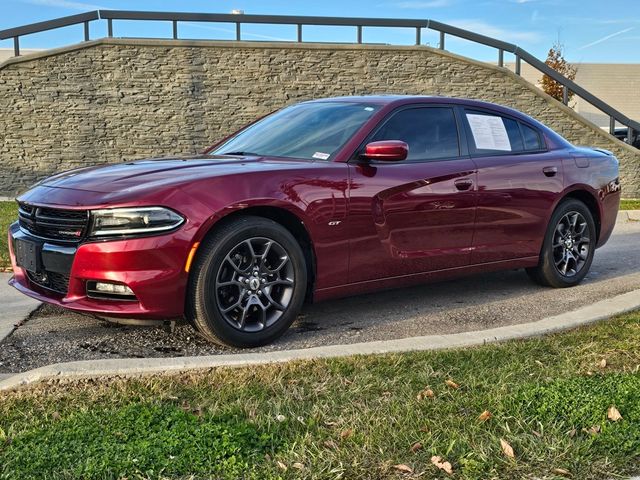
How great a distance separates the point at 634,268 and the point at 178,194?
5257mm

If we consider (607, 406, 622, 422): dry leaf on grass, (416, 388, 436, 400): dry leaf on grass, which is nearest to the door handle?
(416, 388, 436, 400): dry leaf on grass

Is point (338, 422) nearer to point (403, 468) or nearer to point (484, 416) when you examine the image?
point (403, 468)

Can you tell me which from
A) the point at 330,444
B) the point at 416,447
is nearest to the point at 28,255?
the point at 330,444

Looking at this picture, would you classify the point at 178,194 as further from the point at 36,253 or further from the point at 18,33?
the point at 18,33

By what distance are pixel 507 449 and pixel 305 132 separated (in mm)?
2886

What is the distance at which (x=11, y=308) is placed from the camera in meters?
5.14

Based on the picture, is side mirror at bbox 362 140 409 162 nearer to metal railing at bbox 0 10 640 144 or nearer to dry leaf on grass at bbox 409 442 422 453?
dry leaf on grass at bbox 409 442 422 453

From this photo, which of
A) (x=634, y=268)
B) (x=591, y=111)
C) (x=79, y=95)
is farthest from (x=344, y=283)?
(x=591, y=111)

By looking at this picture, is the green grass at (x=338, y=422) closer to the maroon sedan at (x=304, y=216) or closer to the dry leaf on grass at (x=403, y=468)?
the dry leaf on grass at (x=403, y=468)

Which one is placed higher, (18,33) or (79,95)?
(18,33)

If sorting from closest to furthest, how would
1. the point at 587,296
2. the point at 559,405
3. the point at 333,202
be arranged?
the point at 559,405
the point at 333,202
the point at 587,296

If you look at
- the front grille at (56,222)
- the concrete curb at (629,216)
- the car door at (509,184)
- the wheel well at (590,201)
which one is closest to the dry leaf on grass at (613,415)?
the car door at (509,184)

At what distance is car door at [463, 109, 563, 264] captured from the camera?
517 centimetres

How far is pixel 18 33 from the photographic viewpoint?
16078mm
